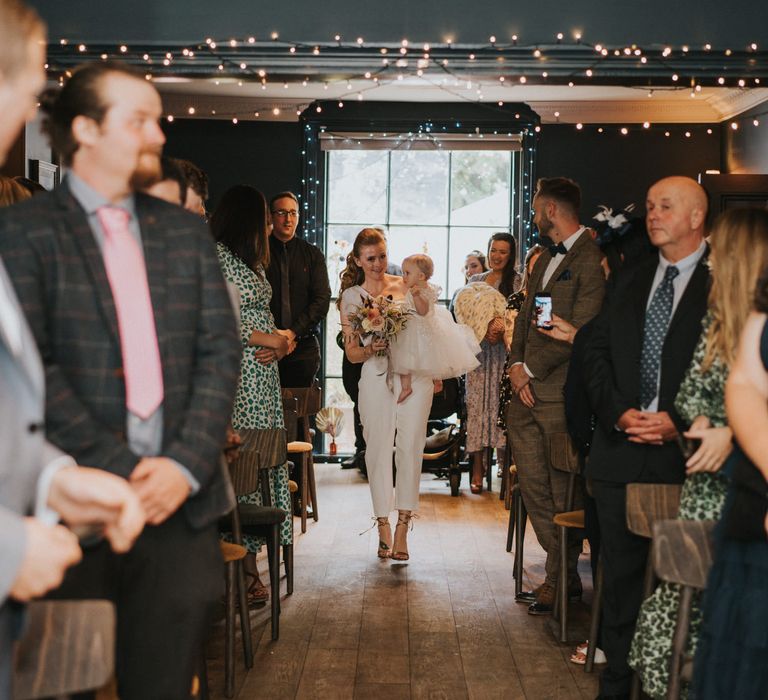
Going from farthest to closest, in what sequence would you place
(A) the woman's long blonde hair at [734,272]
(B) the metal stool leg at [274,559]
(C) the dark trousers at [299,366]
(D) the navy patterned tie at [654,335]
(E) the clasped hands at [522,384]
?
(C) the dark trousers at [299,366] → (E) the clasped hands at [522,384] → (B) the metal stool leg at [274,559] → (D) the navy patterned tie at [654,335] → (A) the woman's long blonde hair at [734,272]

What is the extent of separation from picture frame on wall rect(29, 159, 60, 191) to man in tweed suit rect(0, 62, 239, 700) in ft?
14.9

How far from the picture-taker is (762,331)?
2.20 m

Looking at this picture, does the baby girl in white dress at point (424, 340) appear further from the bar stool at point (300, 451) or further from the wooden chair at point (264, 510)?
the wooden chair at point (264, 510)

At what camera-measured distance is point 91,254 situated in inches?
80.8

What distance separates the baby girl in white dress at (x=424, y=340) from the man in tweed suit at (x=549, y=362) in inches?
33.8

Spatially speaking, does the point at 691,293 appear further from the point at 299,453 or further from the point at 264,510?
the point at 299,453

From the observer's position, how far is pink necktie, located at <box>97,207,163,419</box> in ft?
6.69

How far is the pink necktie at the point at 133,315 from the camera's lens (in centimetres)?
204

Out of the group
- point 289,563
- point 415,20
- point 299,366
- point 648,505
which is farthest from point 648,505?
point 299,366

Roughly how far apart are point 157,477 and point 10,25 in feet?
2.75

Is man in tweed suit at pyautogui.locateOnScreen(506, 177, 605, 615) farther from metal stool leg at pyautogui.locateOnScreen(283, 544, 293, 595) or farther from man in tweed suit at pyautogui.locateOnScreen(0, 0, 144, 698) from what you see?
man in tweed suit at pyautogui.locateOnScreen(0, 0, 144, 698)

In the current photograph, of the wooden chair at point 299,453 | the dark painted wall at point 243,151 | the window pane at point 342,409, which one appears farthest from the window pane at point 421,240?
the wooden chair at point 299,453

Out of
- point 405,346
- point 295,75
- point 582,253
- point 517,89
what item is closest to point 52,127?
point 582,253

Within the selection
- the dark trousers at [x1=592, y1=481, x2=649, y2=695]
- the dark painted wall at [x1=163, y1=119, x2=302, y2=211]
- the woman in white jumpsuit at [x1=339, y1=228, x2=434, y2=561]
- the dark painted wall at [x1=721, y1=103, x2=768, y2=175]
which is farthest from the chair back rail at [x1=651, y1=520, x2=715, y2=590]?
the dark painted wall at [x1=163, y1=119, x2=302, y2=211]
